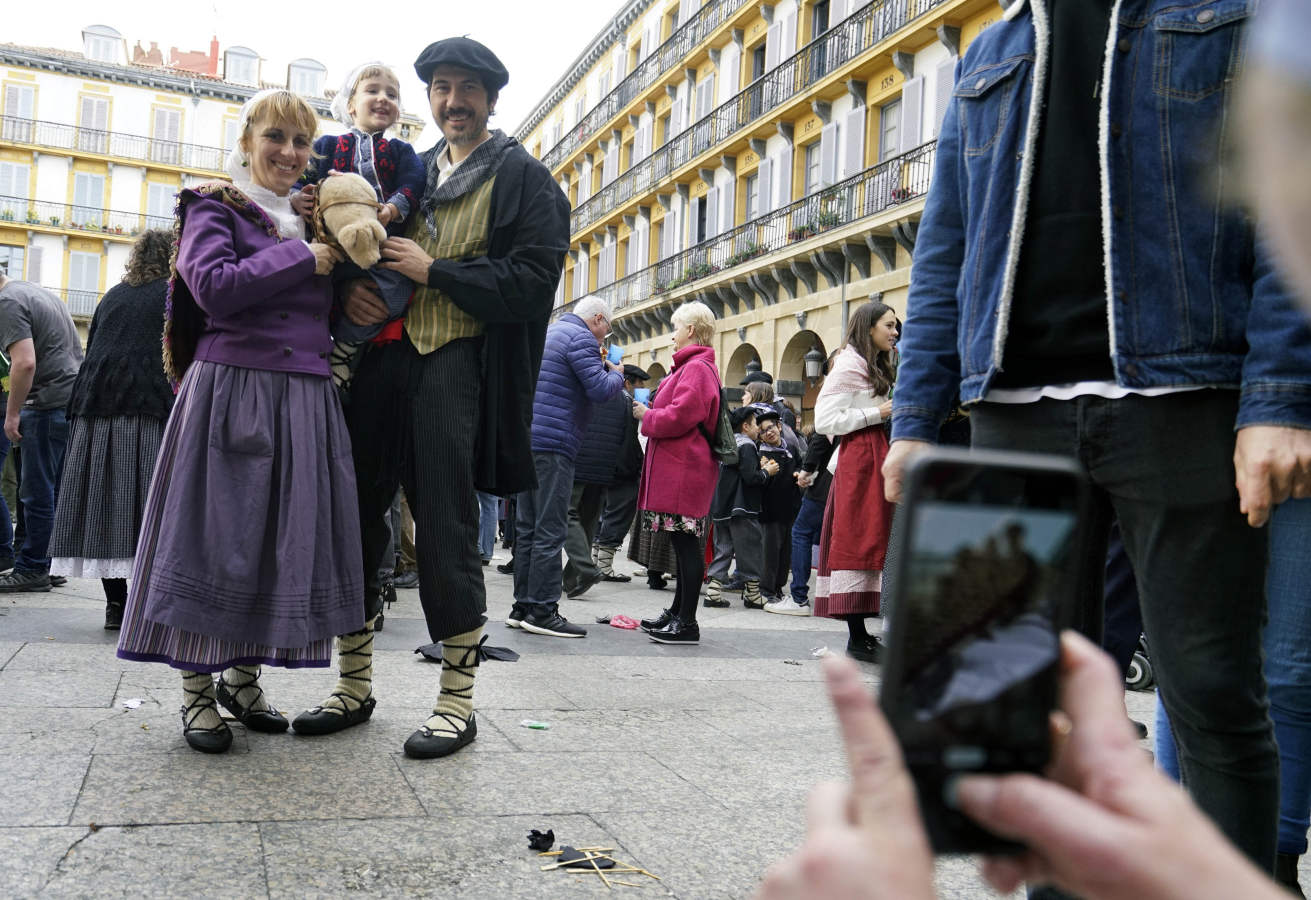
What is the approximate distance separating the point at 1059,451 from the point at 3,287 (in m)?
6.51

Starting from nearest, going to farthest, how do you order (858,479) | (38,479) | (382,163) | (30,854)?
(30,854)
(382,163)
(858,479)
(38,479)

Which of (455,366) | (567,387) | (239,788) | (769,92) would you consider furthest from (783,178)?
(239,788)

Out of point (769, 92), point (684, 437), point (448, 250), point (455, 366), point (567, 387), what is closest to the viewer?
point (455, 366)

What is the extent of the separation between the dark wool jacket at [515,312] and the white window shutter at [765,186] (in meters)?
23.6

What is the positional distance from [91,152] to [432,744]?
55.5 metres

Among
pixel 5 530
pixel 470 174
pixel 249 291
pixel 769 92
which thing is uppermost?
pixel 769 92

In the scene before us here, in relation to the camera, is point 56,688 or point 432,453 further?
point 56,688

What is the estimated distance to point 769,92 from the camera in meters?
27.0

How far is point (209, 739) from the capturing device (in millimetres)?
3244

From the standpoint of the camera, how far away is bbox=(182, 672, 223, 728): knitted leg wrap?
3297 mm

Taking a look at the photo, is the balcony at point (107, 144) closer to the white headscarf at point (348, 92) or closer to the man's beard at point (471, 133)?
the white headscarf at point (348, 92)

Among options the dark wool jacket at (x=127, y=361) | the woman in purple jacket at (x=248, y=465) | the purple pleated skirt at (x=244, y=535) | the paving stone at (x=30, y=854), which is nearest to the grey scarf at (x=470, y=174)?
the woman in purple jacket at (x=248, y=465)

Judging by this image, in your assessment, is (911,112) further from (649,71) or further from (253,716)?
(253,716)

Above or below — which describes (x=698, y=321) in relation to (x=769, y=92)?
below
